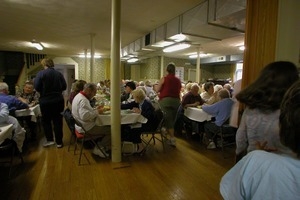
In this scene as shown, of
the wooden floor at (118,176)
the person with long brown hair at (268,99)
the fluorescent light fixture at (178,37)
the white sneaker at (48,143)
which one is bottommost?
the wooden floor at (118,176)

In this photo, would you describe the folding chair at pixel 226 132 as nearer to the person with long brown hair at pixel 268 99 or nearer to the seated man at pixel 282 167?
the person with long brown hair at pixel 268 99

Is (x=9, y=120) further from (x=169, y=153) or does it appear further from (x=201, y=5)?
(x=201, y=5)

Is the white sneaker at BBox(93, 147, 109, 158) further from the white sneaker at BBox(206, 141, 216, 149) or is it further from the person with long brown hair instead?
the person with long brown hair

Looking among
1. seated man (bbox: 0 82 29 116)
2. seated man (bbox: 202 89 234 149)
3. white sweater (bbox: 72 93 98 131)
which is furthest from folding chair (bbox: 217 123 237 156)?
seated man (bbox: 0 82 29 116)

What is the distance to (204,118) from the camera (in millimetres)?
3744

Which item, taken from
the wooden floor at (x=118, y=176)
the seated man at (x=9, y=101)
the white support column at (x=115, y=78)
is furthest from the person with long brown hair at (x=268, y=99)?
the seated man at (x=9, y=101)

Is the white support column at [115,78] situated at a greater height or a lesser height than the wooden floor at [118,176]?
greater

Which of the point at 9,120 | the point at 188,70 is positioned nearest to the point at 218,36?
the point at 9,120

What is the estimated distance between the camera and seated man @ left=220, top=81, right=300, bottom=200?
590 millimetres

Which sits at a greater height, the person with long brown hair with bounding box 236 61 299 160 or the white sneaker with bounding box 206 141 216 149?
the person with long brown hair with bounding box 236 61 299 160

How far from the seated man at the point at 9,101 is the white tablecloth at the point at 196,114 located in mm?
2990

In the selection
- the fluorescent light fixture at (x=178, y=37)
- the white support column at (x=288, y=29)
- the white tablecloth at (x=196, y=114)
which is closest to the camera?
the white support column at (x=288, y=29)

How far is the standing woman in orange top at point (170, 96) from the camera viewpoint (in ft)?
13.0

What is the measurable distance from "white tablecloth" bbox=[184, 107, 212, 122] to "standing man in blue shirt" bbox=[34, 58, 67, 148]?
94.1 inches
